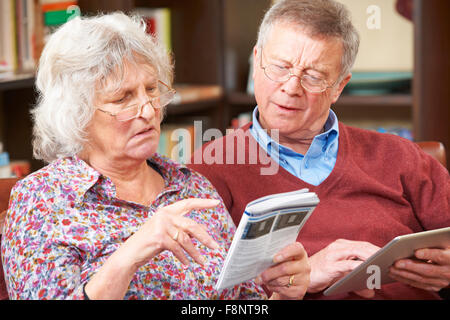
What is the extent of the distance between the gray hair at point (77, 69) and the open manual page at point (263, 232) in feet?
1.47

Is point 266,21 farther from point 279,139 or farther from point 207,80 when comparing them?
point 207,80

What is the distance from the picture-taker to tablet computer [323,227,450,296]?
135 centimetres

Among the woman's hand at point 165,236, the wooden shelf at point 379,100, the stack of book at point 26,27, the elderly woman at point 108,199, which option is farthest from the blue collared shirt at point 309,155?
the wooden shelf at point 379,100

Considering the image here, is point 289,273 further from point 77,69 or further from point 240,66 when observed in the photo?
point 240,66

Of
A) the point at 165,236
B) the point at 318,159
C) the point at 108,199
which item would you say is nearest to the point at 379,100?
the point at 318,159

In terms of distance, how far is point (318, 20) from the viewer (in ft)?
5.47

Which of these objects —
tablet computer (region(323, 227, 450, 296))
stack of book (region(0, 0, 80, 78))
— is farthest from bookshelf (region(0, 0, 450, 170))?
tablet computer (region(323, 227, 450, 296))

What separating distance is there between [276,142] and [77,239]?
2.18 ft

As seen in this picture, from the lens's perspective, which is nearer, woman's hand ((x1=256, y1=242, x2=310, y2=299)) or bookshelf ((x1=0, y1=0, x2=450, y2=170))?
woman's hand ((x1=256, y1=242, x2=310, y2=299))

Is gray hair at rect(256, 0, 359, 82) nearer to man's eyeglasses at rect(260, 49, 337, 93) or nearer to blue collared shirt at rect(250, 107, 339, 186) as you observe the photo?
man's eyeglasses at rect(260, 49, 337, 93)

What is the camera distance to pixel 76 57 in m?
1.35

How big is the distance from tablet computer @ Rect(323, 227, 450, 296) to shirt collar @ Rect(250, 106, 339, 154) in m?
0.41

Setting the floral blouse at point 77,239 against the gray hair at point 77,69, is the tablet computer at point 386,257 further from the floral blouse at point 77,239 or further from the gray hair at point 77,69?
the gray hair at point 77,69

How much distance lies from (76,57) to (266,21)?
1.92 feet
